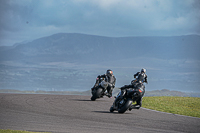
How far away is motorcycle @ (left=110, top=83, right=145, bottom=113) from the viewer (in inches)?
694

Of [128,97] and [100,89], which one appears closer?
[128,97]

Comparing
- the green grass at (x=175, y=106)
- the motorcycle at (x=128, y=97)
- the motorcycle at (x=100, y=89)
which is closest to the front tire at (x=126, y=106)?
the motorcycle at (x=128, y=97)

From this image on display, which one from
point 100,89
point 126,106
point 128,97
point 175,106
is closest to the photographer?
point 126,106

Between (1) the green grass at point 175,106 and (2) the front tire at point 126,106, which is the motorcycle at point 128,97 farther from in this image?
(1) the green grass at point 175,106

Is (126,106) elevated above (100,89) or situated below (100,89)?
below

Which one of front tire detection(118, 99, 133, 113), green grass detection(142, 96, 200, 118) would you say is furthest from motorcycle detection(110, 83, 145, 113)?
green grass detection(142, 96, 200, 118)

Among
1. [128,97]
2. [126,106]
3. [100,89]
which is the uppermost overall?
[100,89]

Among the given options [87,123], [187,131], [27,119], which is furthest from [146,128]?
[27,119]

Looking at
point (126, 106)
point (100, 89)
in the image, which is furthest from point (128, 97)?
point (100, 89)

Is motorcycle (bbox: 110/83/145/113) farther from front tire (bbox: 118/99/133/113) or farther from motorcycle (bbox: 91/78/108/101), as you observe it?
motorcycle (bbox: 91/78/108/101)

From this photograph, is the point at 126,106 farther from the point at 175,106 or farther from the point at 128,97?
the point at 175,106

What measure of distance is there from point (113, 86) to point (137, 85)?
9752 mm

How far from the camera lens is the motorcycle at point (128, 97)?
17.6 metres

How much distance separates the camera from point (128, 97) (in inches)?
716
